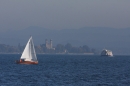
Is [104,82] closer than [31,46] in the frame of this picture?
Yes

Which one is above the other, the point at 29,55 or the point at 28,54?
the point at 28,54

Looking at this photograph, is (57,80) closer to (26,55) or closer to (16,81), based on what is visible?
(16,81)

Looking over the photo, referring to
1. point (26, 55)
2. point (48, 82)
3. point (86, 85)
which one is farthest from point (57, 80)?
point (26, 55)

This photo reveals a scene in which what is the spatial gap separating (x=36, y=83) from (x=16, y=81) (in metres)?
3.48

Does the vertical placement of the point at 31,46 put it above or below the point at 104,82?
above

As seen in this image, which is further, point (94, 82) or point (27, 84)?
point (94, 82)

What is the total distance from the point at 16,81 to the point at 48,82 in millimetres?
3945

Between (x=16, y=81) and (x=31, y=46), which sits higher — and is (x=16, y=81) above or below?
below

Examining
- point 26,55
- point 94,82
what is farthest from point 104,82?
point 26,55

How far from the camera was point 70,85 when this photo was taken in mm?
59375

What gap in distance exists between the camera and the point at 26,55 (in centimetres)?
11194

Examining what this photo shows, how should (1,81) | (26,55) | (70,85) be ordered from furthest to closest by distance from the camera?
(26,55) < (1,81) < (70,85)

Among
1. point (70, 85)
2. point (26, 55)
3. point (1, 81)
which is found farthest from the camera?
point (26, 55)

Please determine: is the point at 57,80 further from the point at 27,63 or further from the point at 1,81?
the point at 27,63
